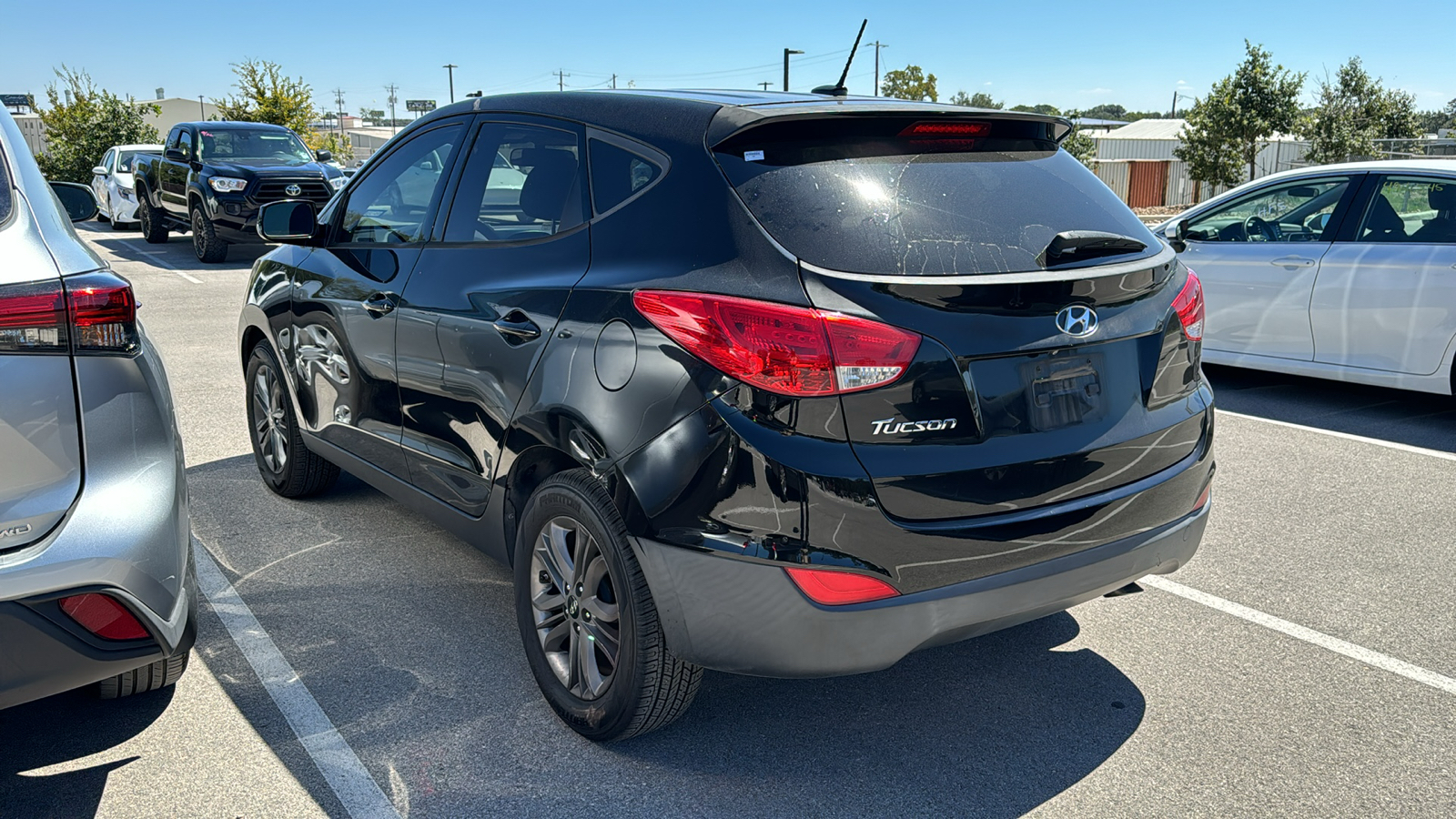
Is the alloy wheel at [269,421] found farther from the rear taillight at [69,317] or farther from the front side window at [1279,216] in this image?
the front side window at [1279,216]

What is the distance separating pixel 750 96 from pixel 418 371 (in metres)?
1.40

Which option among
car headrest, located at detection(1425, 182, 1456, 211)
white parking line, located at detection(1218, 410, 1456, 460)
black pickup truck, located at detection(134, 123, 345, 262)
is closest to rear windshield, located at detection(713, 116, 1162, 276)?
white parking line, located at detection(1218, 410, 1456, 460)

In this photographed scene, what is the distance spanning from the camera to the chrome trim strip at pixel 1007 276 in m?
2.59

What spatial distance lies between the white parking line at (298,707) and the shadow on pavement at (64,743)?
31cm

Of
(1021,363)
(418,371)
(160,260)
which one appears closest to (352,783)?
(418,371)

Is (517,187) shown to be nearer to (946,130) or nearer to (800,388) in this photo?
(946,130)

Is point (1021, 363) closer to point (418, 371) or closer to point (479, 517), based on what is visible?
point (479, 517)

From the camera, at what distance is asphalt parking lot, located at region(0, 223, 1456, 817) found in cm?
286

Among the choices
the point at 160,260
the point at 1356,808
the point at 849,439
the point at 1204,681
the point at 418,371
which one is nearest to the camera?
the point at 849,439

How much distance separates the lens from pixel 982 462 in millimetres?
2629

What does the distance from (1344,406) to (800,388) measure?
6.09m

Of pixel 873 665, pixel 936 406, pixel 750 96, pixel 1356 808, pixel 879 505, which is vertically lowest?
pixel 1356 808

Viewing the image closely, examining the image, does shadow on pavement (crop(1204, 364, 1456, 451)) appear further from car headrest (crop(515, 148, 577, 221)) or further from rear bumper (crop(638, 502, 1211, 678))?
car headrest (crop(515, 148, 577, 221))

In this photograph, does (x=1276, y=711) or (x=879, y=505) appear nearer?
(x=879, y=505)
